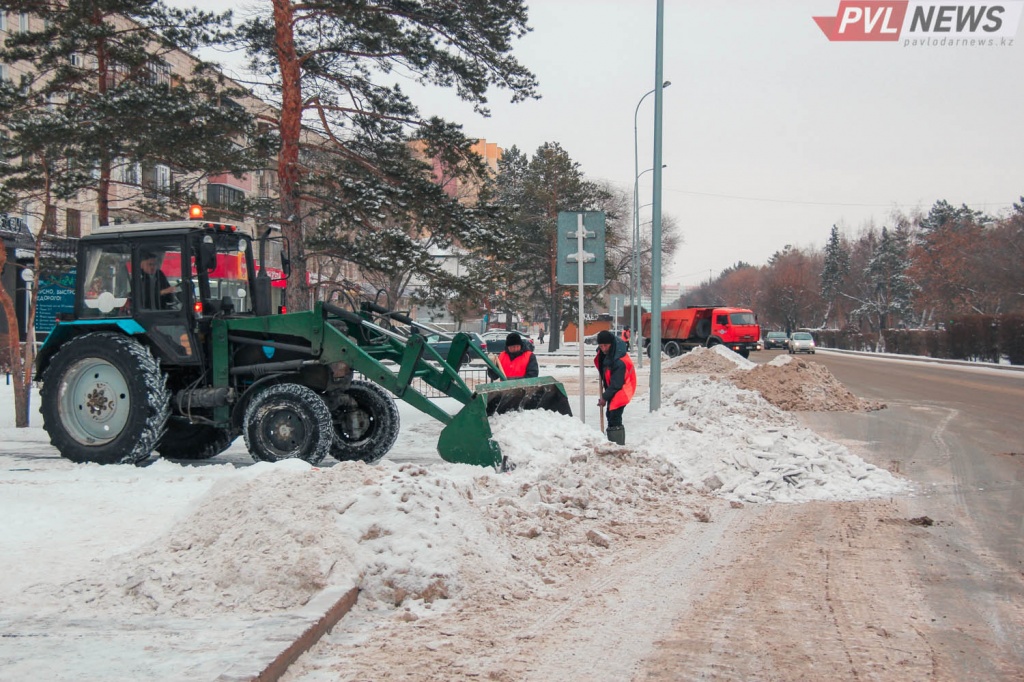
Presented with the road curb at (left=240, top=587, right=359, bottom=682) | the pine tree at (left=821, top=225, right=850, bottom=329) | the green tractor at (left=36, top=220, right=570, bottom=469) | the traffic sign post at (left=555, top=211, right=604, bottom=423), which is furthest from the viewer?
the pine tree at (left=821, top=225, right=850, bottom=329)

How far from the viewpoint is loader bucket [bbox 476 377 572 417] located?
945 cm

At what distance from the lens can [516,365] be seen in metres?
11.9

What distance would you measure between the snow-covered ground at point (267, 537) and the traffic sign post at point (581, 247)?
127 inches

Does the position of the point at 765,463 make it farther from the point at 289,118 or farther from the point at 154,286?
the point at 289,118

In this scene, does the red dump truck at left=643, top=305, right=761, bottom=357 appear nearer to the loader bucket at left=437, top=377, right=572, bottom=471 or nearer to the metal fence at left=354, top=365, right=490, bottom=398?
the metal fence at left=354, top=365, right=490, bottom=398

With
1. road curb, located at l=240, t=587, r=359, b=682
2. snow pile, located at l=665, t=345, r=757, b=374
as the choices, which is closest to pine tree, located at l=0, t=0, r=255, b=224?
road curb, located at l=240, t=587, r=359, b=682

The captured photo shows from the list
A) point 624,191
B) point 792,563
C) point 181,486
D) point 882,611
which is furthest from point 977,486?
point 624,191

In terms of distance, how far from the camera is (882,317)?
81.8 meters

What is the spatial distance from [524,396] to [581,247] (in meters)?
2.77

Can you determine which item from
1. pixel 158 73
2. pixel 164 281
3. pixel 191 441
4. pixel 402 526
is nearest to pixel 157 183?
pixel 158 73

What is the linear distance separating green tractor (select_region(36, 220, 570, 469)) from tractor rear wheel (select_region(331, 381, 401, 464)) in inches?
0.6

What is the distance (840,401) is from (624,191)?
63605 millimetres

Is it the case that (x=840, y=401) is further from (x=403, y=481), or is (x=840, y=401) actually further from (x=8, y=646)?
(x=8, y=646)

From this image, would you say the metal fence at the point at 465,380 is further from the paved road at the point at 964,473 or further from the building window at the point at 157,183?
the building window at the point at 157,183
